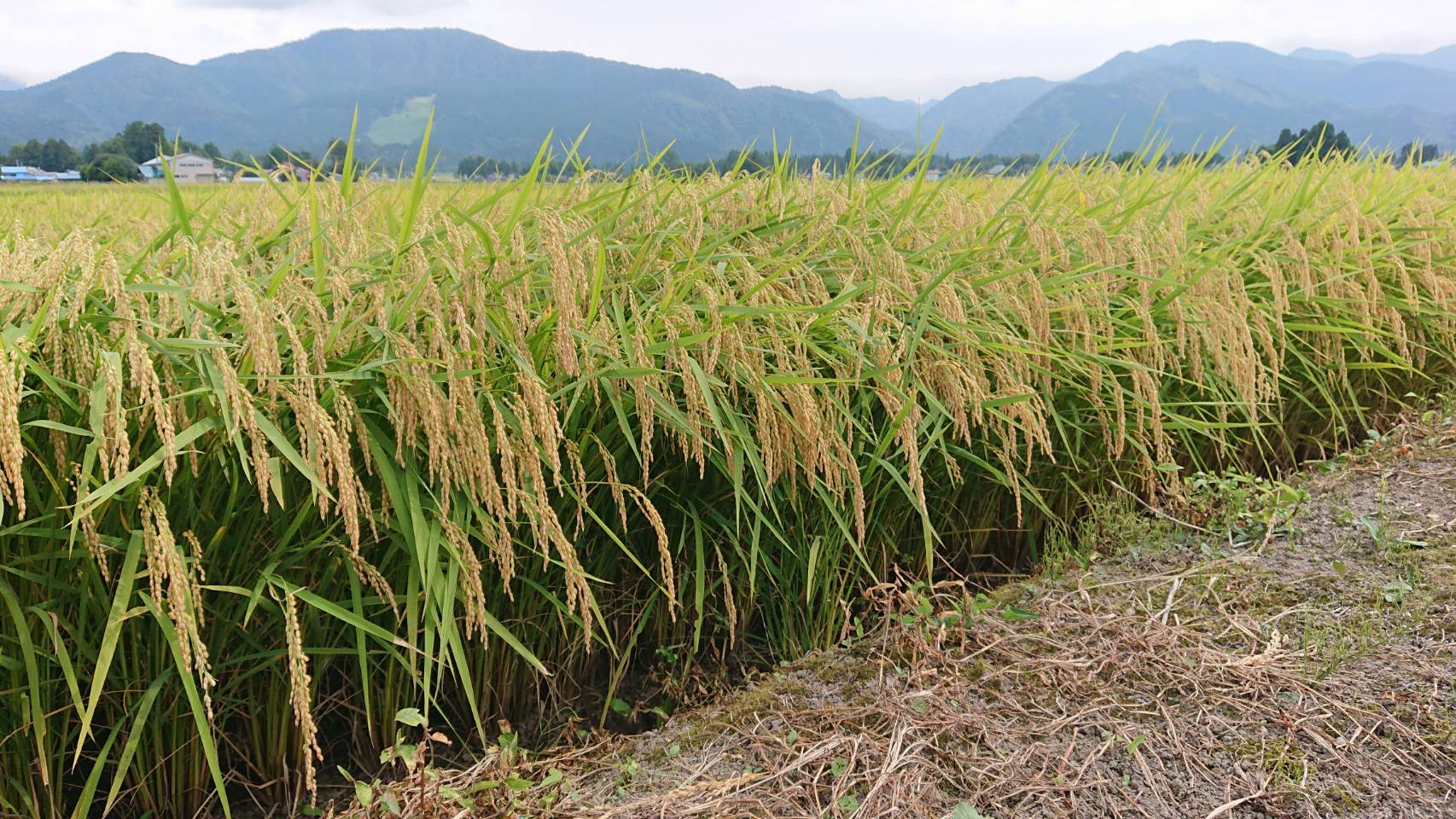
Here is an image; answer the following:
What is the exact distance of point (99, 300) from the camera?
150 cm

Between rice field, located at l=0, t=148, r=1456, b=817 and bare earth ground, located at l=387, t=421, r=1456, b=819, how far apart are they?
0.67 ft

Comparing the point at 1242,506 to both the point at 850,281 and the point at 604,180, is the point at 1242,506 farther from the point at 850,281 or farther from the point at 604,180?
the point at 604,180

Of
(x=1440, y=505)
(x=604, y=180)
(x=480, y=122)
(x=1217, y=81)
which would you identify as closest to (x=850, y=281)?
(x=604, y=180)

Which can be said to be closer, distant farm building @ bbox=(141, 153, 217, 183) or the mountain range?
distant farm building @ bbox=(141, 153, 217, 183)

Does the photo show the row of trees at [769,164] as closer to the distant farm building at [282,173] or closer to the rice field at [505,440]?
the rice field at [505,440]

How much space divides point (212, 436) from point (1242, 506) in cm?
246

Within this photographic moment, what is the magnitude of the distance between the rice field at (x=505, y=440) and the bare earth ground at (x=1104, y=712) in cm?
20

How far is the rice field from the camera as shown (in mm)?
1396

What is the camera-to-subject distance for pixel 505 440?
1.41 m

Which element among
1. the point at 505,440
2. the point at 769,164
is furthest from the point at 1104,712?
the point at 769,164

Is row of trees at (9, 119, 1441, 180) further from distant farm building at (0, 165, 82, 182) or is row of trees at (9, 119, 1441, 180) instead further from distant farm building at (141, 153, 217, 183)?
distant farm building at (0, 165, 82, 182)

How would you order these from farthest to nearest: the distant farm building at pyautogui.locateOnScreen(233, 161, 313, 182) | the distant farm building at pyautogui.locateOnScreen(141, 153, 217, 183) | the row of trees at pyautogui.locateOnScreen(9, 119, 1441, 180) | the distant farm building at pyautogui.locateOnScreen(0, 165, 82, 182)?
the distant farm building at pyautogui.locateOnScreen(0, 165, 82, 182) → the row of trees at pyautogui.locateOnScreen(9, 119, 1441, 180) → the distant farm building at pyautogui.locateOnScreen(233, 161, 313, 182) → the distant farm building at pyautogui.locateOnScreen(141, 153, 217, 183)

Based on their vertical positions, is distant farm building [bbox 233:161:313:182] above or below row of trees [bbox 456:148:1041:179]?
below

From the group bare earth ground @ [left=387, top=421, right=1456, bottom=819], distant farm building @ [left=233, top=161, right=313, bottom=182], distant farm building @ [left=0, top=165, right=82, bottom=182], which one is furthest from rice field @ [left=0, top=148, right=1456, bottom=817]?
distant farm building @ [left=0, top=165, right=82, bottom=182]
